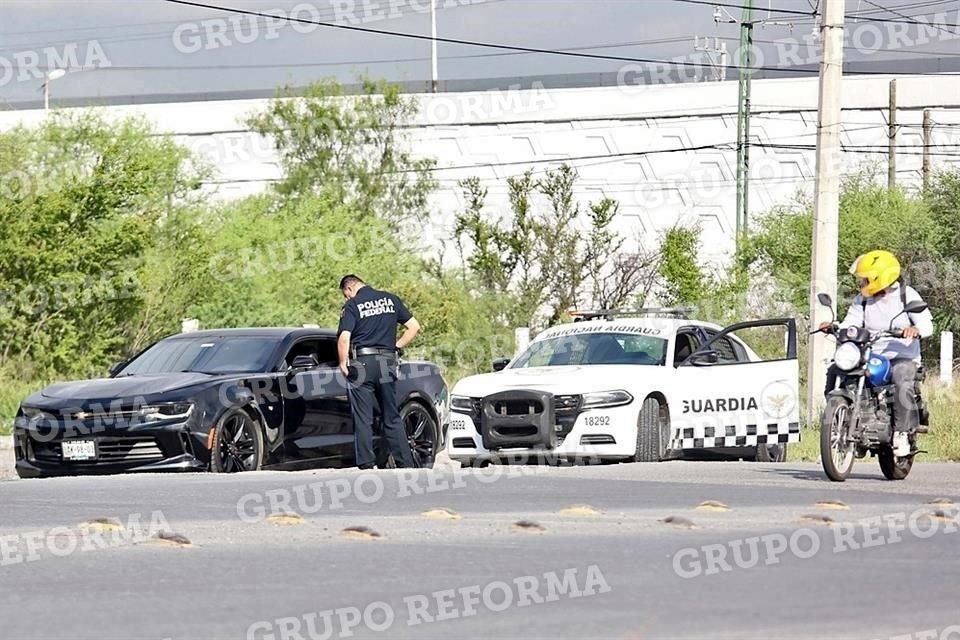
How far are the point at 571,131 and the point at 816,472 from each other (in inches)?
2050

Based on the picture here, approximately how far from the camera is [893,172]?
48.3m

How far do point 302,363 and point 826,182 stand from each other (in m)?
9.33

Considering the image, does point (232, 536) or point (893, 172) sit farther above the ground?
point (893, 172)

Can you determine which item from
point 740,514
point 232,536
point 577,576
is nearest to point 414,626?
point 577,576

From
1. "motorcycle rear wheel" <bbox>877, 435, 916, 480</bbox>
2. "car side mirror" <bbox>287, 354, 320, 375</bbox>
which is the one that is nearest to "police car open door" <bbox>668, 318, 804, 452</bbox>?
"motorcycle rear wheel" <bbox>877, 435, 916, 480</bbox>

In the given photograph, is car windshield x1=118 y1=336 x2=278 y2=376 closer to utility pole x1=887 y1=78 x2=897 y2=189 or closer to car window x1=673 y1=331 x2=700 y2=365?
car window x1=673 y1=331 x2=700 y2=365

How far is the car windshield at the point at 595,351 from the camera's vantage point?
17.4m

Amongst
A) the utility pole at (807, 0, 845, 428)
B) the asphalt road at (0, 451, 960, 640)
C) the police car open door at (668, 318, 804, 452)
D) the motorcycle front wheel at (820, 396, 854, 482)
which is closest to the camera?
the asphalt road at (0, 451, 960, 640)

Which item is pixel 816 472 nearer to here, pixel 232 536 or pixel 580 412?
pixel 580 412

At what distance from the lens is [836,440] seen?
44.0ft

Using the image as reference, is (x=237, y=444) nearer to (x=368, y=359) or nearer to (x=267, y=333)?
(x=368, y=359)

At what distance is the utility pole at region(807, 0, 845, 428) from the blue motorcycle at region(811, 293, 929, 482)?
9250 millimetres

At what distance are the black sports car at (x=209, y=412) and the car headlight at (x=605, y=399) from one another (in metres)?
2.05

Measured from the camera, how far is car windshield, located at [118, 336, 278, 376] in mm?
16500
